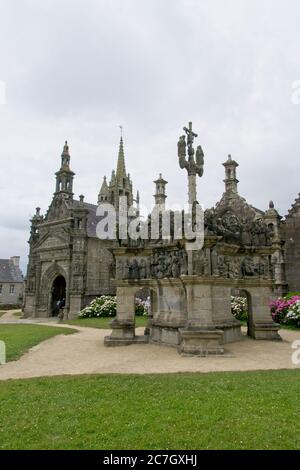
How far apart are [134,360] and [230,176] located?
948 inches

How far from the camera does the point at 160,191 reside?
36.6 metres

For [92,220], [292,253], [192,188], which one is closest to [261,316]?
[192,188]

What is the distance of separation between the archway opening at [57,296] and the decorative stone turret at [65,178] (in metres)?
8.51

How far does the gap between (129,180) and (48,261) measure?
70.2 ft

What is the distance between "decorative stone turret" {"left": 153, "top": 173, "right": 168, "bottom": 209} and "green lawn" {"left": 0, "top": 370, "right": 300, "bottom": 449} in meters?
30.1

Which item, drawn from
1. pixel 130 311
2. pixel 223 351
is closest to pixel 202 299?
pixel 223 351

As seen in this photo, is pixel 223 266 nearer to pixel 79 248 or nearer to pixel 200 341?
pixel 200 341

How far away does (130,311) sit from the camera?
12289 millimetres

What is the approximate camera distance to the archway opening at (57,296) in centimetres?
3183

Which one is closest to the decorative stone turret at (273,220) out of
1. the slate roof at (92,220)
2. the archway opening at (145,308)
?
the archway opening at (145,308)

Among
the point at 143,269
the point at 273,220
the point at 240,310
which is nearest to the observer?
the point at 143,269

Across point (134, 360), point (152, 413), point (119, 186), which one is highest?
point (119, 186)

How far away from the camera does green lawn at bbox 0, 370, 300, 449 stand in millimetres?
3871
